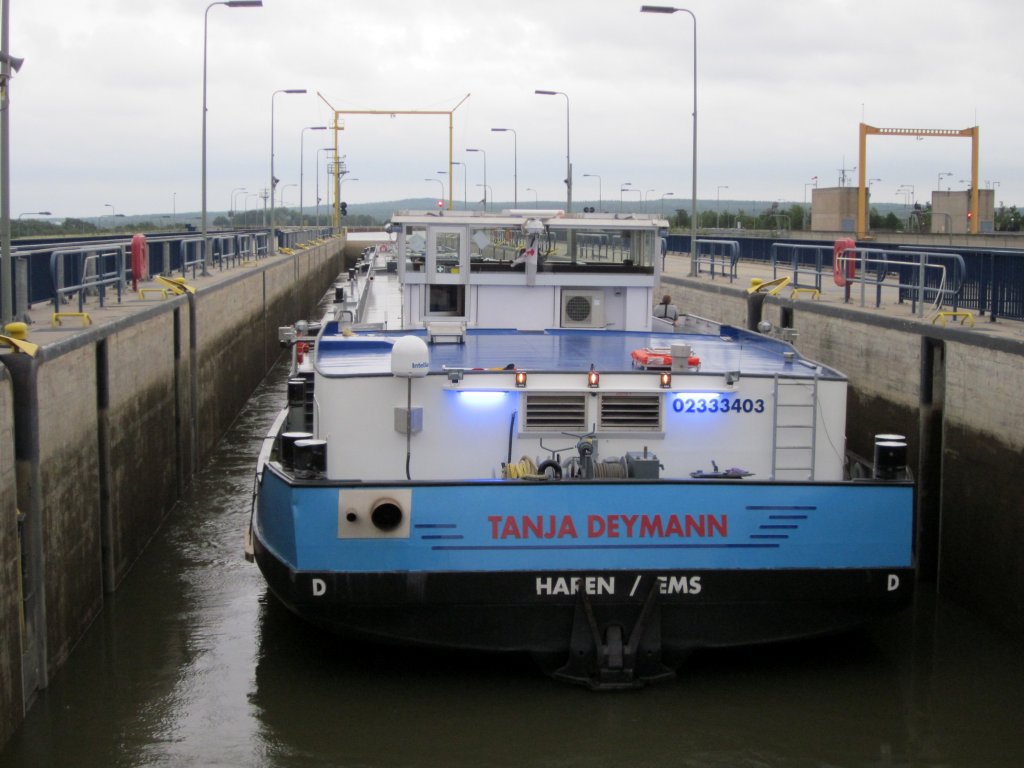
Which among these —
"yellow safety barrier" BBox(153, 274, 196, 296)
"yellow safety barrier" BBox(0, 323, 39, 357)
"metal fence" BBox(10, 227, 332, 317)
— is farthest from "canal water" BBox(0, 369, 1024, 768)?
"yellow safety barrier" BBox(153, 274, 196, 296)

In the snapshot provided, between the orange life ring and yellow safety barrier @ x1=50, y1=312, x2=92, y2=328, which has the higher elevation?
yellow safety barrier @ x1=50, y1=312, x2=92, y2=328

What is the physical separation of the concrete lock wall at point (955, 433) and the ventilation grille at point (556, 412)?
4.21 meters

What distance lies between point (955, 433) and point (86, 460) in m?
8.91

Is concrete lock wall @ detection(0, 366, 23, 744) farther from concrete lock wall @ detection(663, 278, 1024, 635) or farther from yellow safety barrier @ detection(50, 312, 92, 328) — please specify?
concrete lock wall @ detection(663, 278, 1024, 635)

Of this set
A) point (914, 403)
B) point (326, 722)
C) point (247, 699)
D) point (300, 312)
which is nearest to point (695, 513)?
point (326, 722)

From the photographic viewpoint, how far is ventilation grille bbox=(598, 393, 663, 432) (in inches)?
439

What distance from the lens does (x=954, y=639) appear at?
12250 mm

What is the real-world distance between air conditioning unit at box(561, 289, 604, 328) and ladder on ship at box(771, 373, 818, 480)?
4.97 meters

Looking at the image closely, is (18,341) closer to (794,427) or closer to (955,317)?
(794,427)

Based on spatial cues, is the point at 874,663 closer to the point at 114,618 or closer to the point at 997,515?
the point at 997,515

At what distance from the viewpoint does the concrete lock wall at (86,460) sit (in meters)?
9.96

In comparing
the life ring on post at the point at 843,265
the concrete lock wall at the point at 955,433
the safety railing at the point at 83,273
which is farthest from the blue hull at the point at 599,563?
the life ring on post at the point at 843,265

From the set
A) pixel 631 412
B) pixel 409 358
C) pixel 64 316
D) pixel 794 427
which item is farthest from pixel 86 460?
pixel 794 427

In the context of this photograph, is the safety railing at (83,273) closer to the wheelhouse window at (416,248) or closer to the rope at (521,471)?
the wheelhouse window at (416,248)
